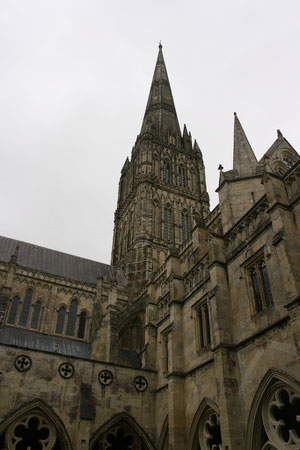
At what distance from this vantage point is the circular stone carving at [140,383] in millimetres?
18281

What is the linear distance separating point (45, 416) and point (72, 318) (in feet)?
45.1

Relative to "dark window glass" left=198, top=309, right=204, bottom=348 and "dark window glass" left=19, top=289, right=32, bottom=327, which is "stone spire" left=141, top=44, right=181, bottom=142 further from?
"dark window glass" left=198, top=309, right=204, bottom=348

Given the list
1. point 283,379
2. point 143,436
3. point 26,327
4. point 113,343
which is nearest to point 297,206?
point 283,379

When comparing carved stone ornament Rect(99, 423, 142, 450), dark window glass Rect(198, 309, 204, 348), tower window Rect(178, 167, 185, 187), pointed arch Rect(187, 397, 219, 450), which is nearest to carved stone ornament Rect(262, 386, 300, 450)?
pointed arch Rect(187, 397, 219, 450)

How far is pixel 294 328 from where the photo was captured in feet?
32.0

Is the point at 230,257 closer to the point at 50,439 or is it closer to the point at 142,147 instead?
the point at 50,439

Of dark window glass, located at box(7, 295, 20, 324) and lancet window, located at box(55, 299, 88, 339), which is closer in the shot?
dark window glass, located at box(7, 295, 20, 324)

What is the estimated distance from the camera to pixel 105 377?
17656mm

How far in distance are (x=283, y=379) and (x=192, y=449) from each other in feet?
19.7

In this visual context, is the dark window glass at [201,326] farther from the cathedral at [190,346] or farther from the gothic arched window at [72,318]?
the gothic arched window at [72,318]

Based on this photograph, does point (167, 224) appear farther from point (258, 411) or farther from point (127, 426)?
point (258, 411)

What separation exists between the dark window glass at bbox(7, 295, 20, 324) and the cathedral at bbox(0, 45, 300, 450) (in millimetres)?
71

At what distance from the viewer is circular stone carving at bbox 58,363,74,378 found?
16750 millimetres

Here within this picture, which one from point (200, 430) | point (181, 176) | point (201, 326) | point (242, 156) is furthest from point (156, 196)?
point (200, 430)
